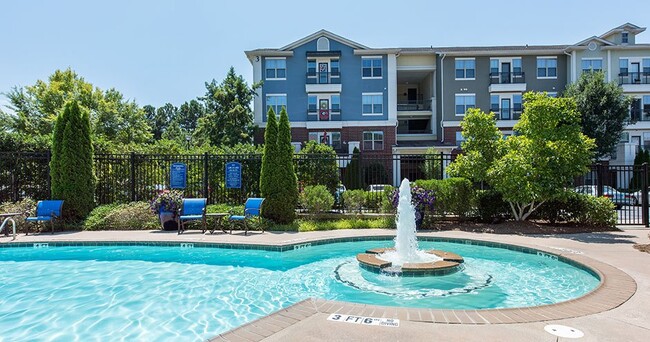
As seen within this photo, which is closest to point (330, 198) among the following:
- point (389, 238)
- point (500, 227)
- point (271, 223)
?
point (271, 223)

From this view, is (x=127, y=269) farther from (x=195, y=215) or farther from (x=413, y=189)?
(x=413, y=189)

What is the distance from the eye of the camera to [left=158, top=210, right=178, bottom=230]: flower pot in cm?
1328

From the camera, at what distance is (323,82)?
3500cm

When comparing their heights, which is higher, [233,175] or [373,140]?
[373,140]

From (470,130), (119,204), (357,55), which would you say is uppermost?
(357,55)

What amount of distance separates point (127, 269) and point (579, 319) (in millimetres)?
8258

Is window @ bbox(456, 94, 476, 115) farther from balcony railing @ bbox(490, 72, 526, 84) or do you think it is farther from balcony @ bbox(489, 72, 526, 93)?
balcony railing @ bbox(490, 72, 526, 84)

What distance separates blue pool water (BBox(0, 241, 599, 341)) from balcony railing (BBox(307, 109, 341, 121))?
83.6 feet

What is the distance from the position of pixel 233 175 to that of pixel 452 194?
7.97 metres

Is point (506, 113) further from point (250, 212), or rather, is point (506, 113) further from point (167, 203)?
point (167, 203)

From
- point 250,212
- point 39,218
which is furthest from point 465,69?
point 39,218

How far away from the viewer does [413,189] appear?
13.2 meters

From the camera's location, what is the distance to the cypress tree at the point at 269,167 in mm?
13836

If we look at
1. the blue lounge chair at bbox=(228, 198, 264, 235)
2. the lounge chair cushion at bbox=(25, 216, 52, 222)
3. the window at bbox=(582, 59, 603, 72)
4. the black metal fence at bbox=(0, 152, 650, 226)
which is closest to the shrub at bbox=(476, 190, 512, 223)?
the black metal fence at bbox=(0, 152, 650, 226)
